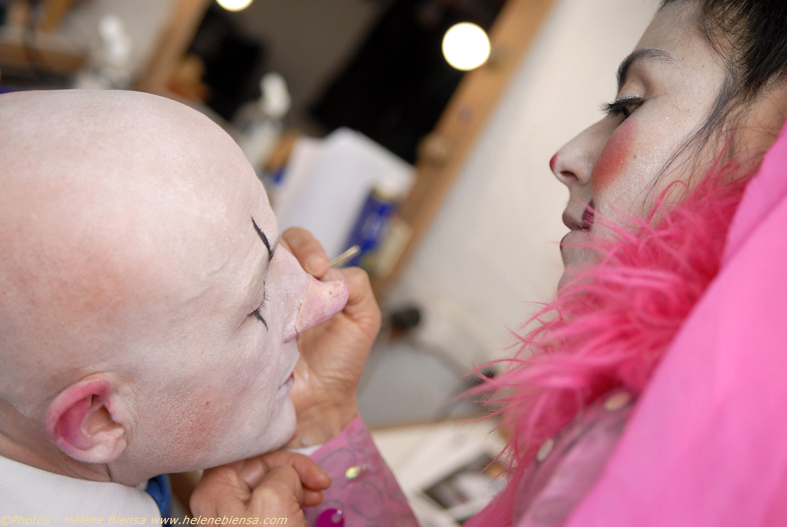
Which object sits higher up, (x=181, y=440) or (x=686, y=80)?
(x=686, y=80)

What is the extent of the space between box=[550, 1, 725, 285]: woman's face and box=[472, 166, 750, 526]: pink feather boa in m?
0.04

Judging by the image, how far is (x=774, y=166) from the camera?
15.3 inches

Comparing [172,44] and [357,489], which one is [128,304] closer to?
[357,489]

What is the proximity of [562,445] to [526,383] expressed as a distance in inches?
2.4

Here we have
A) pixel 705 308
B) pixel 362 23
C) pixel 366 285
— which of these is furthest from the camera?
pixel 362 23

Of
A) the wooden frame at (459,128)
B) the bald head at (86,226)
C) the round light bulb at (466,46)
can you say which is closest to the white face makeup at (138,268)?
the bald head at (86,226)

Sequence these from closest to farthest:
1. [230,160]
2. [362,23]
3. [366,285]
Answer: [230,160] → [366,285] → [362,23]

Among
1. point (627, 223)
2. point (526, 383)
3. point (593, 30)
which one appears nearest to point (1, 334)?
point (526, 383)

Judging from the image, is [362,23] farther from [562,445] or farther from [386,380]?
[562,445]

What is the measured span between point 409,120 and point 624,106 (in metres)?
1.01

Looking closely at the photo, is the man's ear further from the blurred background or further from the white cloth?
the blurred background

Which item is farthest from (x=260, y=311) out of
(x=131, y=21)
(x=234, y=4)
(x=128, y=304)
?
(x=131, y=21)

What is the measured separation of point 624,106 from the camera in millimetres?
583

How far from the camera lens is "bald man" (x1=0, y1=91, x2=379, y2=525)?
0.40 m
